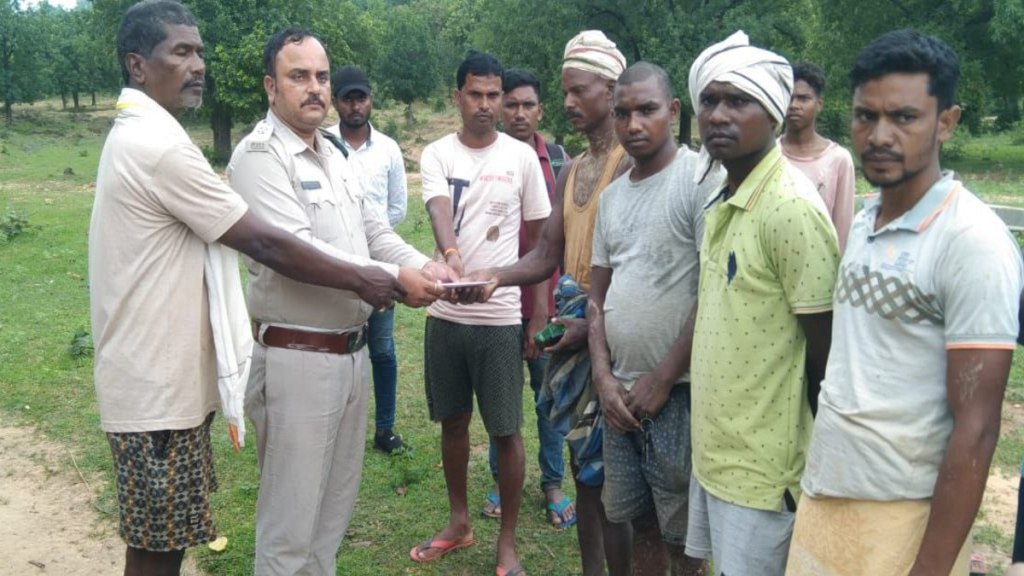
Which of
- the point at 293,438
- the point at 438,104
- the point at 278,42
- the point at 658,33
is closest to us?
the point at 293,438

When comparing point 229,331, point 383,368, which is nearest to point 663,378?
point 229,331

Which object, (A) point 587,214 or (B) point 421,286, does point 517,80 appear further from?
(B) point 421,286

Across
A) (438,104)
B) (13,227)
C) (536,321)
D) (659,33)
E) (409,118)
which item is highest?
(659,33)

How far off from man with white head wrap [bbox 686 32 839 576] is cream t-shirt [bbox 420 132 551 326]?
1724 millimetres

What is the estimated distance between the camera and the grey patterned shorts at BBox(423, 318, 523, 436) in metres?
4.08

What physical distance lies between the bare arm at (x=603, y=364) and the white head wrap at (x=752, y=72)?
887 mm

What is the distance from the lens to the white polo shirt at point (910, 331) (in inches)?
71.6

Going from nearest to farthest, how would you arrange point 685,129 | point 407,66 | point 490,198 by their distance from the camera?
point 490,198, point 685,129, point 407,66

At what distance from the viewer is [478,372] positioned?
4.12m

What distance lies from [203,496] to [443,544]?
59.4 inches

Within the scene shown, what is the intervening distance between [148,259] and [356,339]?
0.83m

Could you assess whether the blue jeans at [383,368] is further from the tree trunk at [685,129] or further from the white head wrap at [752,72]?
the tree trunk at [685,129]

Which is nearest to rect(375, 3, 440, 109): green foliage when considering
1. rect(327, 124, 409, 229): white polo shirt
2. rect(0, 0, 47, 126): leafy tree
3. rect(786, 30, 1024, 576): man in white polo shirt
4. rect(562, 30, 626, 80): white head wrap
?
rect(0, 0, 47, 126): leafy tree

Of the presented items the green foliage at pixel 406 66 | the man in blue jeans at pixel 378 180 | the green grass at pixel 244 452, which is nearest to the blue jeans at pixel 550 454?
the green grass at pixel 244 452
